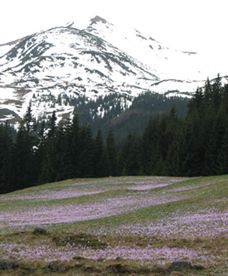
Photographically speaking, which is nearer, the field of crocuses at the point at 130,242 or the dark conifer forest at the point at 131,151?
the field of crocuses at the point at 130,242

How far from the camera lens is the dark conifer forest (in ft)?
277

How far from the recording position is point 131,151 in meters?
114

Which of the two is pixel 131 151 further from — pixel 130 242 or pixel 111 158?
pixel 130 242

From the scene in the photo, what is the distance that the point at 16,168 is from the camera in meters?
102

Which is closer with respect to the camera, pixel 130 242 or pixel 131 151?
pixel 130 242

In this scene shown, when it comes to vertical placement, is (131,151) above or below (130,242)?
above

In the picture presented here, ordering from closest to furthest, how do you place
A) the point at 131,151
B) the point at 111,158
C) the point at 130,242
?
the point at 130,242 → the point at 131,151 → the point at 111,158

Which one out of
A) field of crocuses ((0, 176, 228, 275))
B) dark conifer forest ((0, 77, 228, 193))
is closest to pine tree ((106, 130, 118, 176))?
dark conifer forest ((0, 77, 228, 193))

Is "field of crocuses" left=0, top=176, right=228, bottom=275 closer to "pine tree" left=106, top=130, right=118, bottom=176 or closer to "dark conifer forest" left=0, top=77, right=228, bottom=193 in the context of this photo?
"dark conifer forest" left=0, top=77, right=228, bottom=193

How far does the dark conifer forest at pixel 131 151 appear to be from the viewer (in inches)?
A: 3327

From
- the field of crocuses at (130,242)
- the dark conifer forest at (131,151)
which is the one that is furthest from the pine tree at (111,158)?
the field of crocuses at (130,242)

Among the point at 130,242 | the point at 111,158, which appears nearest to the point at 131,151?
the point at 111,158

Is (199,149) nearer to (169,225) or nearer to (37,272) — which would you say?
(169,225)

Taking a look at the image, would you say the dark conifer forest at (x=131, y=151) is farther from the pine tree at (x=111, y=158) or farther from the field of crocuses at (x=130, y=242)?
the field of crocuses at (x=130, y=242)
